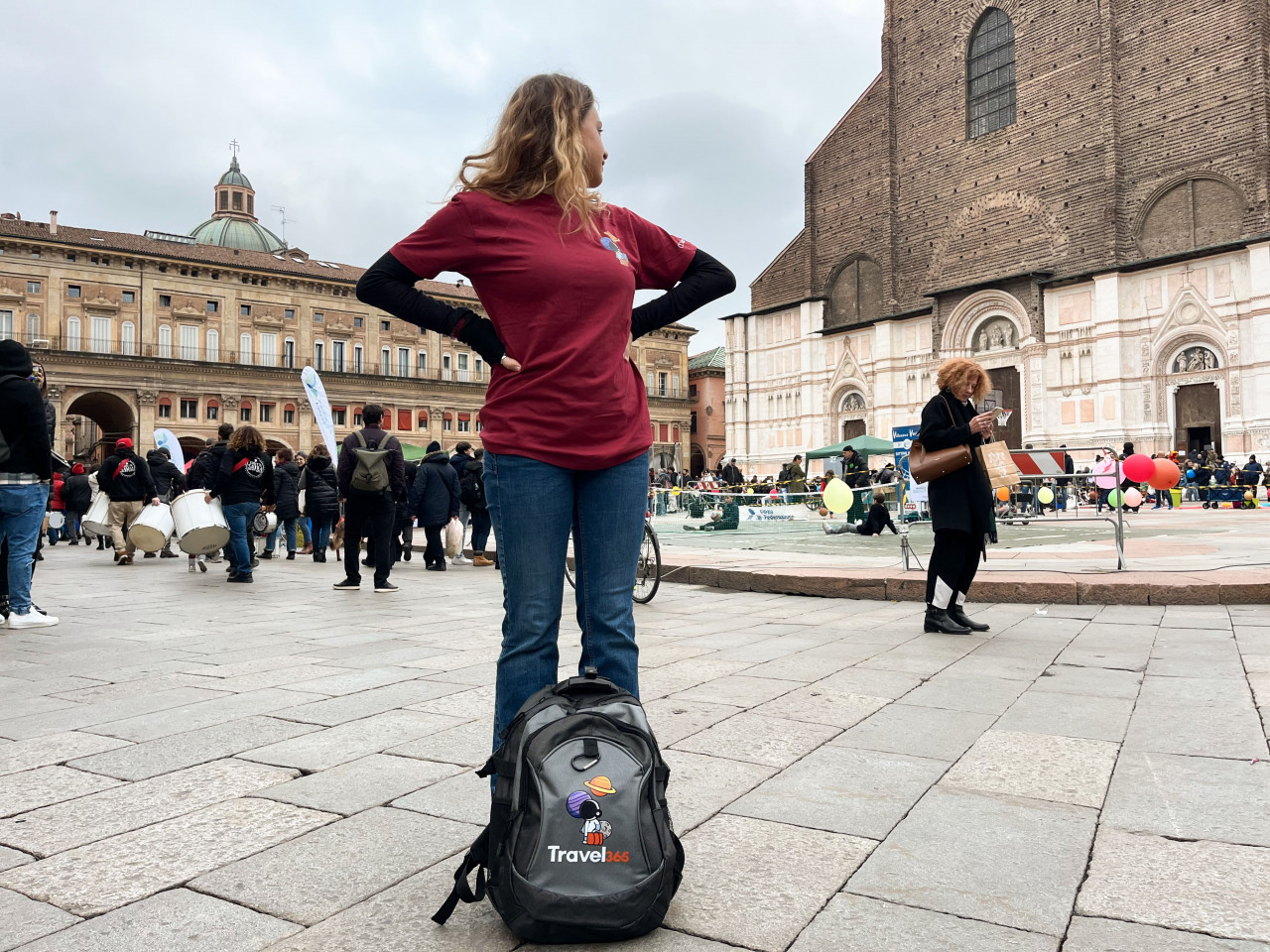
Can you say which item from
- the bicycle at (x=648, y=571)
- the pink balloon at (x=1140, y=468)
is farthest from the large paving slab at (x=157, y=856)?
the pink balloon at (x=1140, y=468)

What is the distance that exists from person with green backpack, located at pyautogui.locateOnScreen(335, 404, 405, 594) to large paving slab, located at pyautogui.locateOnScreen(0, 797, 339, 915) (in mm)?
6434

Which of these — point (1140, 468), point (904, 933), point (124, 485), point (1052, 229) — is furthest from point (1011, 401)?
point (904, 933)

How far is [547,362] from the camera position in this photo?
2.20 metres

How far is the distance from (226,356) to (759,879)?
5588cm

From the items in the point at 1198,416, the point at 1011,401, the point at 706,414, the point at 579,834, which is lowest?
the point at 579,834

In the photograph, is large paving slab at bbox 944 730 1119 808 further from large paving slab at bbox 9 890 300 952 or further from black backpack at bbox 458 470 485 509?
black backpack at bbox 458 470 485 509

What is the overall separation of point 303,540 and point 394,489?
25.6 ft

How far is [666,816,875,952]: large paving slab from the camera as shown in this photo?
189cm

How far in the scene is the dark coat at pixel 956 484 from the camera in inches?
230

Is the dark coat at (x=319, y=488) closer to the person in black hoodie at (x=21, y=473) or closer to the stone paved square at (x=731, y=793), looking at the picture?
the person in black hoodie at (x=21, y=473)

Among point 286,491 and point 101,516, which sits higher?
point 286,491

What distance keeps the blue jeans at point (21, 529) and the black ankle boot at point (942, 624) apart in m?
6.04

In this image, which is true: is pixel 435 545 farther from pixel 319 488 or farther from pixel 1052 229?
pixel 1052 229

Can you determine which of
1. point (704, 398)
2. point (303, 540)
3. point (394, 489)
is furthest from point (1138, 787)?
point (704, 398)
